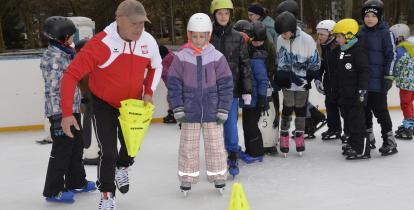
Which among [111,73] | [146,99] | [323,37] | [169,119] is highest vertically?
[323,37]

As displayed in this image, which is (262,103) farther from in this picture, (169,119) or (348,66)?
(169,119)

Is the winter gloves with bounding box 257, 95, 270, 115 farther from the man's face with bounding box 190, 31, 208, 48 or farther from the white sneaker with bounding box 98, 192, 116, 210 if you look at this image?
the white sneaker with bounding box 98, 192, 116, 210

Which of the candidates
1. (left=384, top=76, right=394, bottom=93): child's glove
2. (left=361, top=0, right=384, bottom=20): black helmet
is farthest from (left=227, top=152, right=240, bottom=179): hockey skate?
(left=361, top=0, right=384, bottom=20): black helmet

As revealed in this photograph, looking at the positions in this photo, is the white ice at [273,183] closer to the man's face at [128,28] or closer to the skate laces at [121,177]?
the skate laces at [121,177]

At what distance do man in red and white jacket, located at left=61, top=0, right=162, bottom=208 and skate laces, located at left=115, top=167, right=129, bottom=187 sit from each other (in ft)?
0.40

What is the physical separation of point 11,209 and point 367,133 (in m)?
3.10

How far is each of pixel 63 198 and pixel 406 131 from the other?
3715 mm

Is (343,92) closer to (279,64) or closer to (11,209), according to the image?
(279,64)

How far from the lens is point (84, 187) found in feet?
12.9

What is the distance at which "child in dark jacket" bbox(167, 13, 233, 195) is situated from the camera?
3562 millimetres

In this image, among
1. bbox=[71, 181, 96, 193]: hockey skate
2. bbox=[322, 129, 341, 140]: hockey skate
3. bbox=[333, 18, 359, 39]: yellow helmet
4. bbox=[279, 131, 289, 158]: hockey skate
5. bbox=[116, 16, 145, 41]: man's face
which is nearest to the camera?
bbox=[116, 16, 145, 41]: man's face

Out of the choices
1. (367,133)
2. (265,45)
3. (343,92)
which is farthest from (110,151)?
(367,133)

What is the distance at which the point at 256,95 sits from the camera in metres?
4.44

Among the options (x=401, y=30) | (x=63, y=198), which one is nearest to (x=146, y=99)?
(x=63, y=198)
